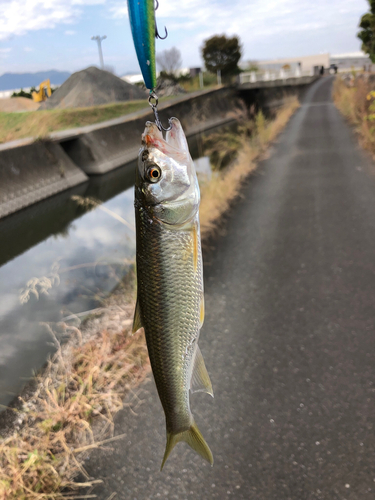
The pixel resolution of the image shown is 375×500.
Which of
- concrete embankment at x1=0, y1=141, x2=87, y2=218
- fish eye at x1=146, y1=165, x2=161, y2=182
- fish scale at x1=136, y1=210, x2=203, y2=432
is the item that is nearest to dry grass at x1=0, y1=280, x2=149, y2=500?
fish scale at x1=136, y1=210, x2=203, y2=432

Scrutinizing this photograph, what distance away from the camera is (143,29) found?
3.88 feet

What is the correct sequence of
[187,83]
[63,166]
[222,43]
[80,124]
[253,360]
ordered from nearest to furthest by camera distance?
[253,360], [63,166], [80,124], [187,83], [222,43]

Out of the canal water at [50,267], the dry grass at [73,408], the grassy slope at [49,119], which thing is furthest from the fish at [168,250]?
the grassy slope at [49,119]

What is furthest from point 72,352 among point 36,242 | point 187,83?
point 187,83

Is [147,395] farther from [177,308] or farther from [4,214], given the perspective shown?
[4,214]

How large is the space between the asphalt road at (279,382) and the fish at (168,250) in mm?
2585

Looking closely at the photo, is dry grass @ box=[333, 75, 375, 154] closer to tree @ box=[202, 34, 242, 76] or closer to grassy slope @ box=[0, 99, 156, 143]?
grassy slope @ box=[0, 99, 156, 143]

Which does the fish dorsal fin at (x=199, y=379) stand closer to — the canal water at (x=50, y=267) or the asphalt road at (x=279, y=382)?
the asphalt road at (x=279, y=382)

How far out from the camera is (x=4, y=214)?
13484 mm

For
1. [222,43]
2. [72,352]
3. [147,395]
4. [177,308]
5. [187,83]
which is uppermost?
[222,43]

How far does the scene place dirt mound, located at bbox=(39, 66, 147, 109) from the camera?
18688 millimetres

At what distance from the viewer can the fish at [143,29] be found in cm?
118

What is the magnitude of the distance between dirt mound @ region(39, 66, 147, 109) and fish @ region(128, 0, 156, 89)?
17104 mm

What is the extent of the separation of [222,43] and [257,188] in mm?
39819
